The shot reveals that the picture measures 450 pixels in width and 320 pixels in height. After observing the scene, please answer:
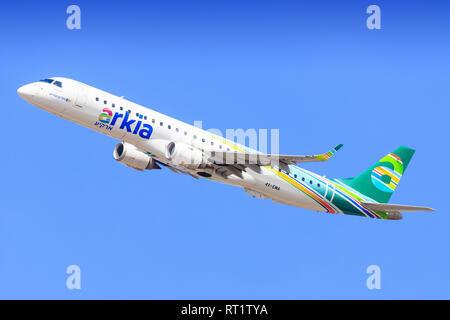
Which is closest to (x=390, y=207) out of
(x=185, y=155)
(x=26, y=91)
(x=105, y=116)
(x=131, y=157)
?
(x=185, y=155)

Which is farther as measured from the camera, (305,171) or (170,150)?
(305,171)

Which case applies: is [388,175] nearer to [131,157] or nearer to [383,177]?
[383,177]

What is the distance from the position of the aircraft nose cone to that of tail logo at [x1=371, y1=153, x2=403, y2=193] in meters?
29.2

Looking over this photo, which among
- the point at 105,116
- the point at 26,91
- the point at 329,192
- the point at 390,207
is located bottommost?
the point at 390,207

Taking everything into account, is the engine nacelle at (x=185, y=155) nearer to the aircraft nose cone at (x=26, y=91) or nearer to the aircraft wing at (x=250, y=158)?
the aircraft wing at (x=250, y=158)

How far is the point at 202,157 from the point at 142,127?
489cm

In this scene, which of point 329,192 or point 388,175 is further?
point 388,175

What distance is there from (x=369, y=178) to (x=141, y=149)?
20.4m

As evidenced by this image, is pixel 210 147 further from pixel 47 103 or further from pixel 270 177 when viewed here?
pixel 47 103

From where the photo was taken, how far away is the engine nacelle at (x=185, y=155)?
5088 centimetres

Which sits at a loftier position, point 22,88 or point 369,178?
point 22,88

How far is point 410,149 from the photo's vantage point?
2470 inches

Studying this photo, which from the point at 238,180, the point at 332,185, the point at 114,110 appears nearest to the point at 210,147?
the point at 238,180

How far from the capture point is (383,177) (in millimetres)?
61438
